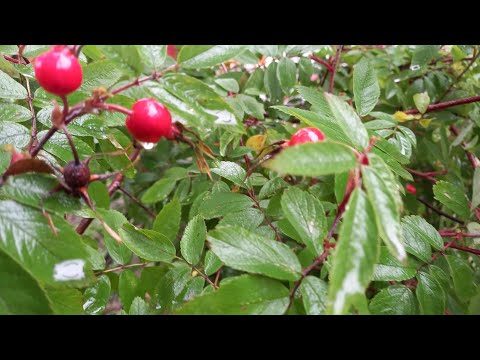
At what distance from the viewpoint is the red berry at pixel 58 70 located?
51cm

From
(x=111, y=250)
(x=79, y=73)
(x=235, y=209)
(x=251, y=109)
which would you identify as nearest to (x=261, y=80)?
(x=251, y=109)

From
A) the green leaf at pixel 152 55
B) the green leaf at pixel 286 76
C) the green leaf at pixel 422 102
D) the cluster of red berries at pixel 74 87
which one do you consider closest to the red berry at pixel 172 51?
the green leaf at pixel 286 76

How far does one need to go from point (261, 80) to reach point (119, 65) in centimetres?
95

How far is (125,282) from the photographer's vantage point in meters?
0.87

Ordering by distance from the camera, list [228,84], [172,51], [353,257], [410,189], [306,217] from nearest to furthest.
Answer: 1. [353,257]
2. [306,217]
3. [228,84]
4. [410,189]
5. [172,51]

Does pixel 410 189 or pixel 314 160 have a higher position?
pixel 314 160

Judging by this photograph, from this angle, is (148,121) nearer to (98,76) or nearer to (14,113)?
(98,76)

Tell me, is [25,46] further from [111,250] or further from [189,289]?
[189,289]

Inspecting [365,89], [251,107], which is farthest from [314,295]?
[251,107]

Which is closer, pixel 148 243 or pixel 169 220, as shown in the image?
pixel 148 243

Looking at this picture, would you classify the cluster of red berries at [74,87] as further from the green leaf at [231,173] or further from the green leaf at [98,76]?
the green leaf at [231,173]

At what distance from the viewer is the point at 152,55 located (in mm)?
621

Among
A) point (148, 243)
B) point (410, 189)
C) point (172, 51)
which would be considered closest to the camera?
point (148, 243)

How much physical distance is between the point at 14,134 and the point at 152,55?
38cm
